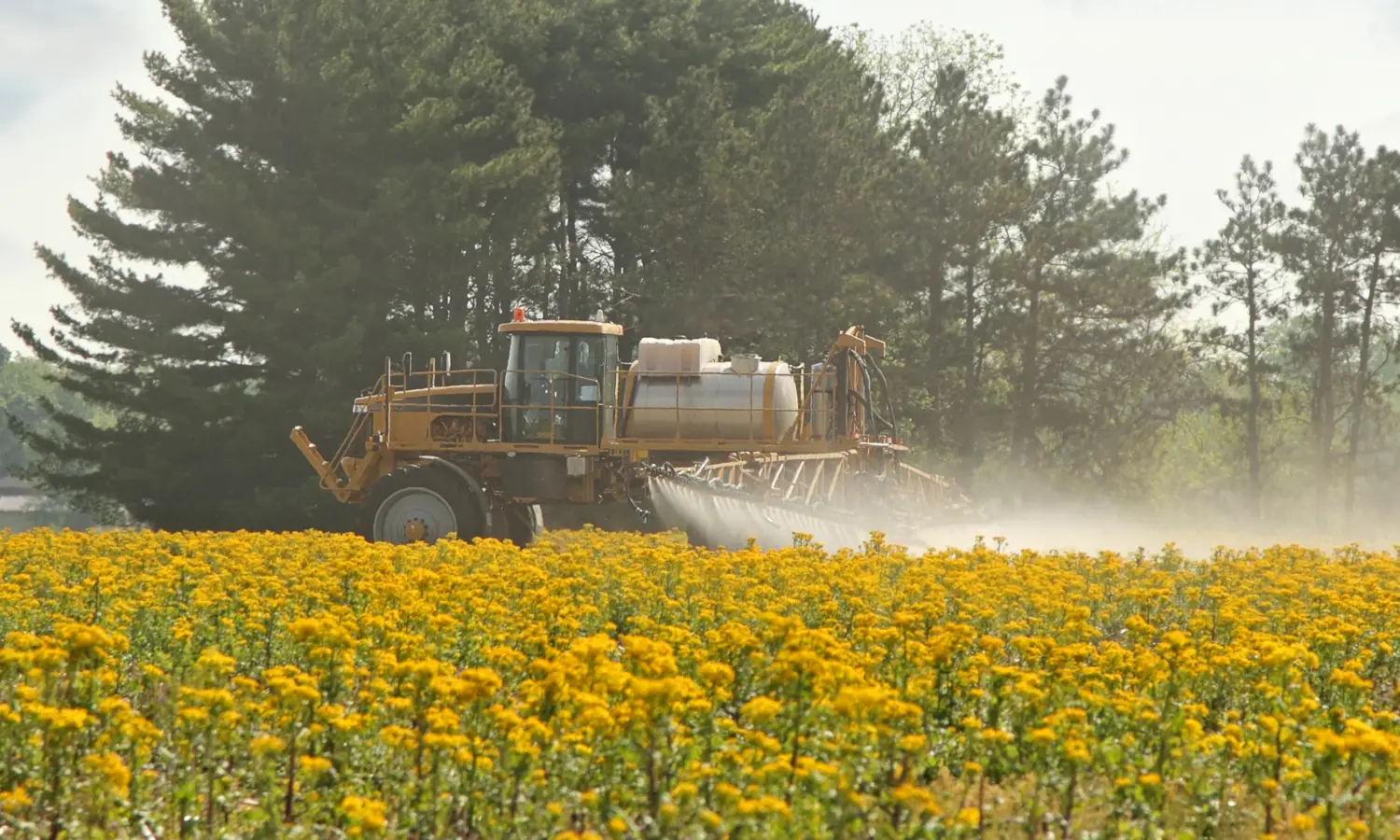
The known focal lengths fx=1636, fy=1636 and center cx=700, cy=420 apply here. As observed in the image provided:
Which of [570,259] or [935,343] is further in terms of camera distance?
[935,343]

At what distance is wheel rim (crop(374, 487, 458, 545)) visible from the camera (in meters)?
22.6

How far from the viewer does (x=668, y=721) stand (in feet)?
21.7

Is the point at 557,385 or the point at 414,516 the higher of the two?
the point at 557,385

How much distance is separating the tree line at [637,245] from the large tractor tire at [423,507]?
46.4 ft

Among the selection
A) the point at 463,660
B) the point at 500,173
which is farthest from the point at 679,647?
the point at 500,173

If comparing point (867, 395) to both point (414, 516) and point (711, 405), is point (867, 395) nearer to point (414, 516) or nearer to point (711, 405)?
point (711, 405)

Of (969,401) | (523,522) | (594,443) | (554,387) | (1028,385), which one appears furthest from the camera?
(1028,385)

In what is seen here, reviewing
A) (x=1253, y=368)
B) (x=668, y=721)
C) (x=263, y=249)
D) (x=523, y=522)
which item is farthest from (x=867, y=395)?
(x=1253, y=368)

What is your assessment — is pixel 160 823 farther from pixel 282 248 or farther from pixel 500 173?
pixel 500 173

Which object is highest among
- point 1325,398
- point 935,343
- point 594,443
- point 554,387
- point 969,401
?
point 935,343

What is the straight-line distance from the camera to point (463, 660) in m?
9.70

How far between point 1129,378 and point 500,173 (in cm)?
2414

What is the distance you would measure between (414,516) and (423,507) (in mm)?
176

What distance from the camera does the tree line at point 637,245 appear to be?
3806 centimetres
